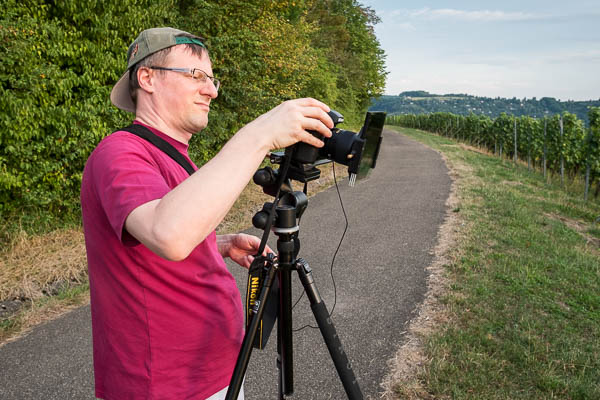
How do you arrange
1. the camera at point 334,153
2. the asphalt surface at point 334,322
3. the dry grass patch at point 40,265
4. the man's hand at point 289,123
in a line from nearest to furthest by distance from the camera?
the man's hand at point 289,123, the camera at point 334,153, the asphalt surface at point 334,322, the dry grass patch at point 40,265

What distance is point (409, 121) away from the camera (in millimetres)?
67375

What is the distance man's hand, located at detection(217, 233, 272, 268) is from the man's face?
545 millimetres

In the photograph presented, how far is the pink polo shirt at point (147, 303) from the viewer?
1073 millimetres

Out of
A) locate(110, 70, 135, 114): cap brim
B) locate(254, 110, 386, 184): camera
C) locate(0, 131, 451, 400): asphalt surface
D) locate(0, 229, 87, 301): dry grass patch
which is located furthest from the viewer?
locate(0, 229, 87, 301): dry grass patch

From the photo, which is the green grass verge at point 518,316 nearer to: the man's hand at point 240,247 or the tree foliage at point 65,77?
the man's hand at point 240,247

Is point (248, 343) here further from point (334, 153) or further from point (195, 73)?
point (195, 73)

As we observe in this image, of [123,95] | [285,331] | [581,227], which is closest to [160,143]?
[123,95]

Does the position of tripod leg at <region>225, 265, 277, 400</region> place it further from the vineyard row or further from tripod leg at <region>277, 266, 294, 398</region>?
the vineyard row

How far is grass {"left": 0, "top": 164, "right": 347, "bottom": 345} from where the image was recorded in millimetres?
4195

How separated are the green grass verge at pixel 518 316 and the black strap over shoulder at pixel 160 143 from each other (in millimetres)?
2592

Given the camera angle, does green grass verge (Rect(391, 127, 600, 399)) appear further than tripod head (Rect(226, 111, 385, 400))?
Yes

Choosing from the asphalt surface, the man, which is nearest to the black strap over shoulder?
the man

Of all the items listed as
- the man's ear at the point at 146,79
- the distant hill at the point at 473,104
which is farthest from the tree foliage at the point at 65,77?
the distant hill at the point at 473,104

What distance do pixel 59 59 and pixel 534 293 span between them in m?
7.21
